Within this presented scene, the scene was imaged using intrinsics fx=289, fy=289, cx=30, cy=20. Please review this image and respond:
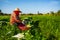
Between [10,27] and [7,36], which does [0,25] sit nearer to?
[10,27]

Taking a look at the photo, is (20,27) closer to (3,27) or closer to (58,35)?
(3,27)

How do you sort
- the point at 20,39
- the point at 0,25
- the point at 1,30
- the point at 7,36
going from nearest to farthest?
the point at 20,39 < the point at 7,36 < the point at 1,30 < the point at 0,25

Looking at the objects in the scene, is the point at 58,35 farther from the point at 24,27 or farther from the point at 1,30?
the point at 1,30

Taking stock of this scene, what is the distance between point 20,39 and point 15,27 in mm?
1914

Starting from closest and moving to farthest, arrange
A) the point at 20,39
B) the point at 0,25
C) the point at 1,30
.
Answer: the point at 20,39 → the point at 1,30 → the point at 0,25

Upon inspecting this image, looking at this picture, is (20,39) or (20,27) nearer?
(20,39)

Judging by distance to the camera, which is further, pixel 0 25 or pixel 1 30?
pixel 0 25

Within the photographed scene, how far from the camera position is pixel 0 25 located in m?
9.42

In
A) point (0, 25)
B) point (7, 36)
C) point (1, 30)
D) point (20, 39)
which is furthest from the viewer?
point (0, 25)

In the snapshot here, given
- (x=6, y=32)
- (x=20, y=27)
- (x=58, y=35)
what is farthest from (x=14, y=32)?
(x=58, y=35)

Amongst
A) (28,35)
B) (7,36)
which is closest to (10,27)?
(7,36)

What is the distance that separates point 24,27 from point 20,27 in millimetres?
177

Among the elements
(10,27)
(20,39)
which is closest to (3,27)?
(10,27)

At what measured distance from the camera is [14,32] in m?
8.42
